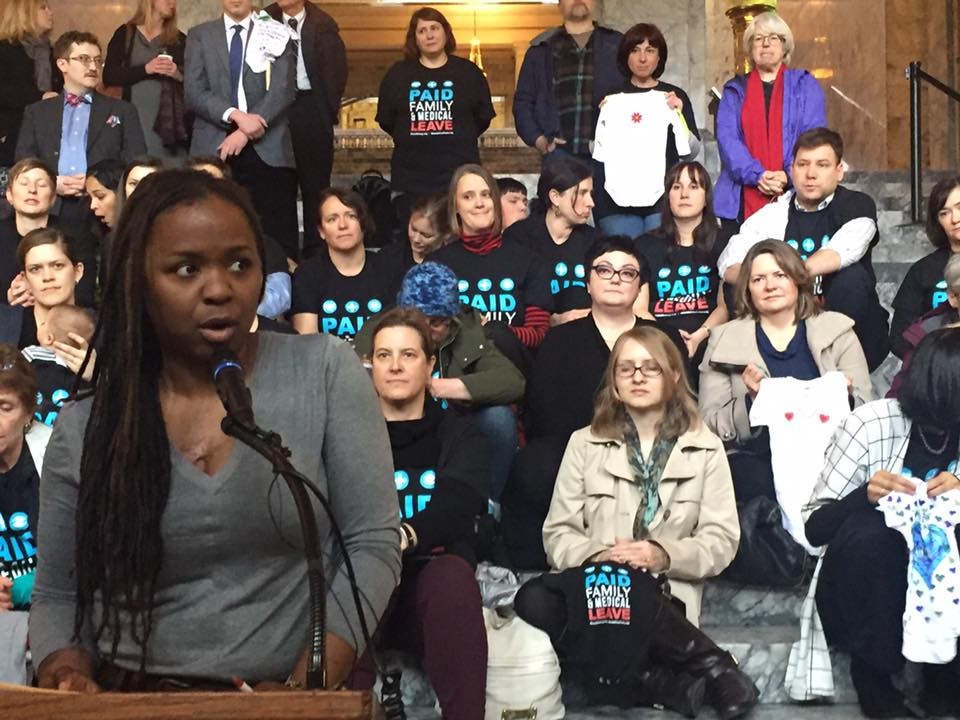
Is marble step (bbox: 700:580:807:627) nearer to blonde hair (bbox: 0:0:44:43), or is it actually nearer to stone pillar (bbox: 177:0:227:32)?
blonde hair (bbox: 0:0:44:43)

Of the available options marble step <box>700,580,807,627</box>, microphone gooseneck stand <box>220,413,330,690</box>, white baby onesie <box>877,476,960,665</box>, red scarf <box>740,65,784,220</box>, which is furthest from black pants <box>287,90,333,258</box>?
microphone gooseneck stand <box>220,413,330,690</box>

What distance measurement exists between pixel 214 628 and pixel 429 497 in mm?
2530

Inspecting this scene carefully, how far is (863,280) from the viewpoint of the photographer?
6551mm

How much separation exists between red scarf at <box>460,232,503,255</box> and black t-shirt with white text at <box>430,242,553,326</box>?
0.04 m

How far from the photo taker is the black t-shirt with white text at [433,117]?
26.5 feet

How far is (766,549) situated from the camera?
17.2ft

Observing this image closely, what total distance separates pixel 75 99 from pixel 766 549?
13.6ft

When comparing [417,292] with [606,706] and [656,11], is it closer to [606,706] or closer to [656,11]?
[606,706]

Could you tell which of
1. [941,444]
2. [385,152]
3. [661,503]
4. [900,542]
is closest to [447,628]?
[661,503]

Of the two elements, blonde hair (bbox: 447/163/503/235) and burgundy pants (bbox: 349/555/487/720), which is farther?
blonde hair (bbox: 447/163/503/235)

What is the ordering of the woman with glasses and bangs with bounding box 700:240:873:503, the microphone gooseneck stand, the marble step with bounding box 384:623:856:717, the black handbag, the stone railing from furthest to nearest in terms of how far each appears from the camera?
the stone railing < the woman with glasses and bangs with bounding box 700:240:873:503 < the black handbag < the marble step with bounding box 384:623:856:717 < the microphone gooseneck stand

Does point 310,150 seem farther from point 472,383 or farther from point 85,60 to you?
point 472,383

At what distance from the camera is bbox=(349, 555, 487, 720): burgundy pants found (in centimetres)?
415

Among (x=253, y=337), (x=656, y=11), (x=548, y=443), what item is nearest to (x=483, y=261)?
(x=548, y=443)
